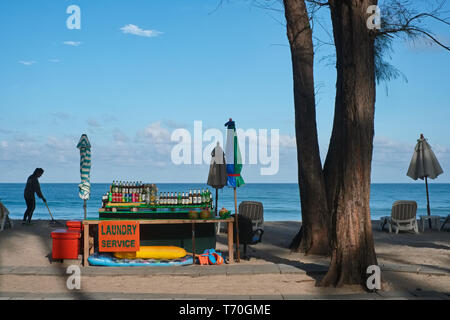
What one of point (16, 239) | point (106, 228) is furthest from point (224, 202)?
point (106, 228)

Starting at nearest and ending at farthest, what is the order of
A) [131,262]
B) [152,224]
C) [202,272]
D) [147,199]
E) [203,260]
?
[202,272]
[131,262]
[203,260]
[152,224]
[147,199]

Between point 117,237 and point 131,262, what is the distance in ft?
1.71

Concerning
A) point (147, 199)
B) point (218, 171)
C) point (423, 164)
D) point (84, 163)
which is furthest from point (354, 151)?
point (423, 164)

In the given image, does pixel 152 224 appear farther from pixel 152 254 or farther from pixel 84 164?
pixel 84 164

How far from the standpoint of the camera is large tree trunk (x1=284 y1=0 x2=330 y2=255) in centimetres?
1083

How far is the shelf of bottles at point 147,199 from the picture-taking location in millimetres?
10414

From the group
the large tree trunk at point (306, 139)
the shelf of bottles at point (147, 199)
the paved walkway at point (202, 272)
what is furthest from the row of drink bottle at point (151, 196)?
the large tree trunk at point (306, 139)

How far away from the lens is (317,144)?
11.0m

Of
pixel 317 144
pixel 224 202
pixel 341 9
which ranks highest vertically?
pixel 341 9

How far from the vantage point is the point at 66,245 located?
31.9 feet

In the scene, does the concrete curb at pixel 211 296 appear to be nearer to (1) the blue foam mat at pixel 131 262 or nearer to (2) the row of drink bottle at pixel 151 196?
(1) the blue foam mat at pixel 131 262

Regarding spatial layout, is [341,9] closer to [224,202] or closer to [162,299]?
[162,299]

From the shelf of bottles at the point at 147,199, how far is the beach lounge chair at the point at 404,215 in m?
6.41
